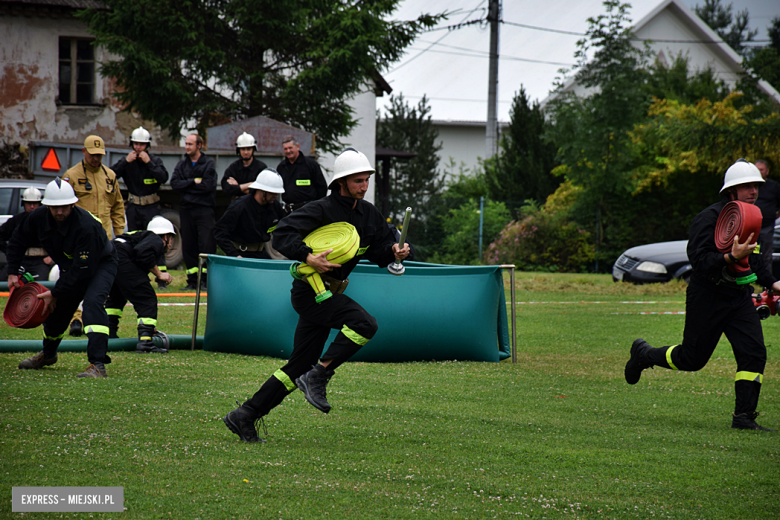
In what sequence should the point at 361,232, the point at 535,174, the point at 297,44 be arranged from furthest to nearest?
the point at 535,174
the point at 297,44
the point at 361,232

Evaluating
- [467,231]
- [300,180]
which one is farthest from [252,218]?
[467,231]

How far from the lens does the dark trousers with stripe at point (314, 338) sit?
193 inches

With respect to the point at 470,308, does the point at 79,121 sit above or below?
above

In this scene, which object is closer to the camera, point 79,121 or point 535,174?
point 79,121

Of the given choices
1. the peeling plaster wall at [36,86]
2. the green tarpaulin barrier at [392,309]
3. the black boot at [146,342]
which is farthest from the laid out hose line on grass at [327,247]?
the peeling plaster wall at [36,86]

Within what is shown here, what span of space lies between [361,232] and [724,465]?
2.56 m

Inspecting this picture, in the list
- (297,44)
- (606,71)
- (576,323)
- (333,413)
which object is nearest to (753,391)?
(333,413)

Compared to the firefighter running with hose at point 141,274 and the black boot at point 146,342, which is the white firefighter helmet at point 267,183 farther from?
the black boot at point 146,342

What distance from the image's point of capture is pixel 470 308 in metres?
8.16

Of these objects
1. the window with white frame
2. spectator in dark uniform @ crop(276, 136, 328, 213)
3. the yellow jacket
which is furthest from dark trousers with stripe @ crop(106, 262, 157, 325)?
the window with white frame

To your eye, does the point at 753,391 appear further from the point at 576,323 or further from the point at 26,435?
the point at 576,323

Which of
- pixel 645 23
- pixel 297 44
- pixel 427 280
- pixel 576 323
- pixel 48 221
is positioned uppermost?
pixel 645 23

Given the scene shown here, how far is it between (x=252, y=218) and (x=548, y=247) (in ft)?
51.9

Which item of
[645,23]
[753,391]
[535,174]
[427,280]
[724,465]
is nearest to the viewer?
[724,465]
